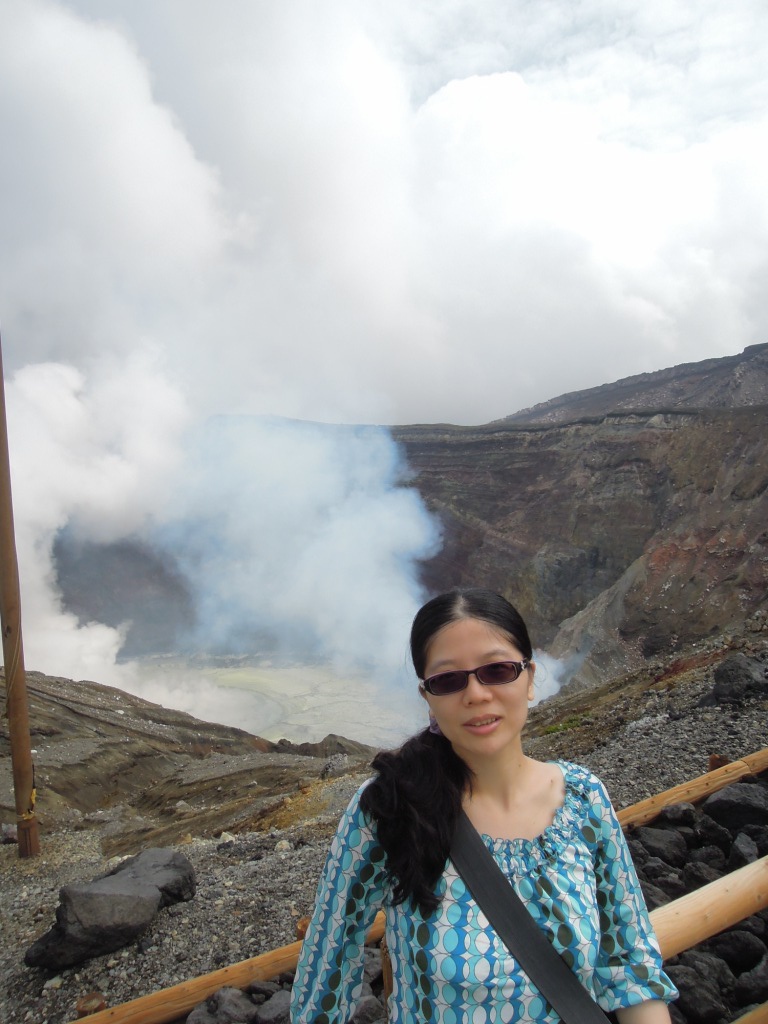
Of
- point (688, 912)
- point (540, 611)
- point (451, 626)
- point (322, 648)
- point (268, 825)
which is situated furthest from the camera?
point (322, 648)

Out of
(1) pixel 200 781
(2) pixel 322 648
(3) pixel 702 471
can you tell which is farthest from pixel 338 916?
(2) pixel 322 648

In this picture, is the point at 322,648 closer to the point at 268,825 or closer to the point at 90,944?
the point at 268,825

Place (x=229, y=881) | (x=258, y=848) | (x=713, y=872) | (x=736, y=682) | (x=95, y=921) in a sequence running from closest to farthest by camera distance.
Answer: (x=713, y=872), (x=95, y=921), (x=229, y=881), (x=258, y=848), (x=736, y=682)

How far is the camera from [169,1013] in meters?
3.31

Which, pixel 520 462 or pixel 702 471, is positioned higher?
pixel 520 462

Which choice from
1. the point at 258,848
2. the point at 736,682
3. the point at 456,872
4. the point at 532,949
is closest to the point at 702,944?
the point at 532,949

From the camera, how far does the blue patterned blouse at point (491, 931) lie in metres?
1.48

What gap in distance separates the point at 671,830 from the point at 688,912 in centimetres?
213

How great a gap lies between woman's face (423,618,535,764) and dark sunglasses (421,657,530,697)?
0.03ft

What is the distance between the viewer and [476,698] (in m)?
1.72

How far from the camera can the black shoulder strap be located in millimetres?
1479

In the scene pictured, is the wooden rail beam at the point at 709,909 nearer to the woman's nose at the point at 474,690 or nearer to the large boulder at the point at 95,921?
the woman's nose at the point at 474,690

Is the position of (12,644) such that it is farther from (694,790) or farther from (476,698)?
(476,698)

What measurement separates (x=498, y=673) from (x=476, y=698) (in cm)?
10
